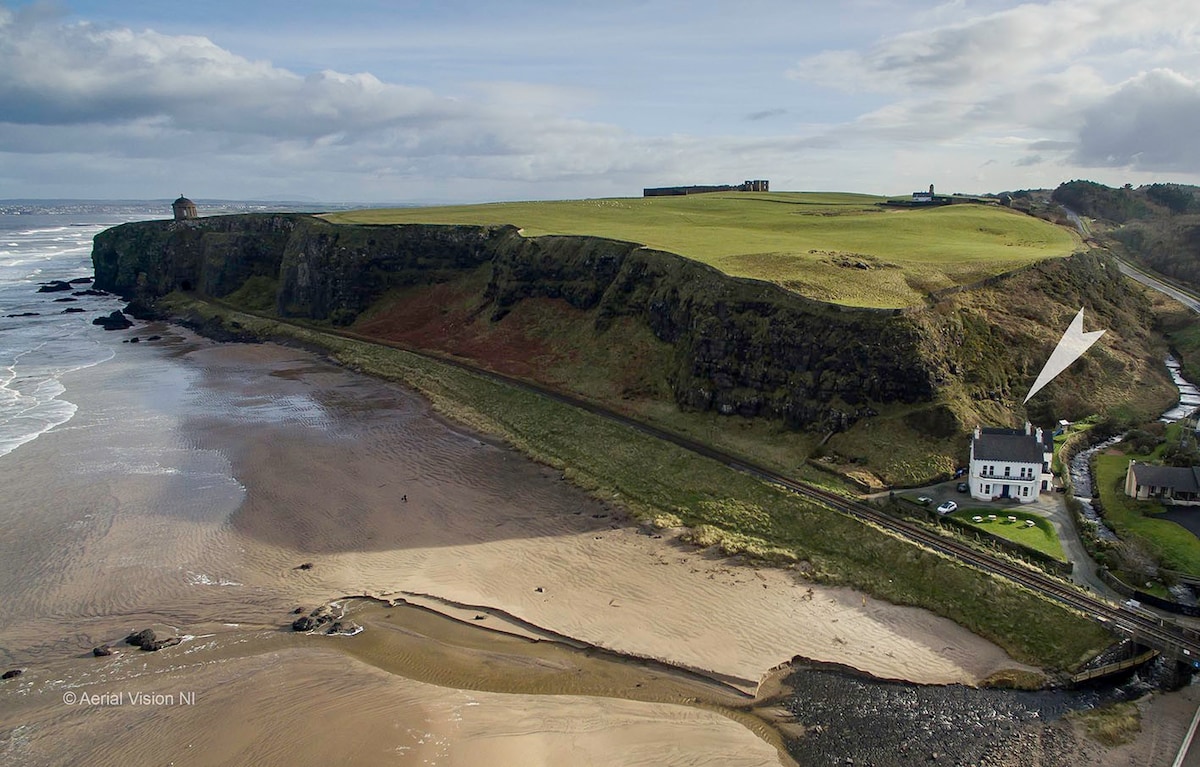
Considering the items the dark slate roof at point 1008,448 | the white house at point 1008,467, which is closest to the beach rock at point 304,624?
the white house at point 1008,467

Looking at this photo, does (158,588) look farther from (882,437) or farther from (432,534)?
(882,437)

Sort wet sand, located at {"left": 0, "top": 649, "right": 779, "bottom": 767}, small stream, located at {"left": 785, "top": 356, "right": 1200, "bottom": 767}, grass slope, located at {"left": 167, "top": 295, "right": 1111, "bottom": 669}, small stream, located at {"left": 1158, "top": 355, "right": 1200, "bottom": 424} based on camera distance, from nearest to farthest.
→ wet sand, located at {"left": 0, "top": 649, "right": 779, "bottom": 767} < small stream, located at {"left": 785, "top": 356, "right": 1200, "bottom": 767} < grass slope, located at {"left": 167, "top": 295, "right": 1111, "bottom": 669} < small stream, located at {"left": 1158, "top": 355, "right": 1200, "bottom": 424}

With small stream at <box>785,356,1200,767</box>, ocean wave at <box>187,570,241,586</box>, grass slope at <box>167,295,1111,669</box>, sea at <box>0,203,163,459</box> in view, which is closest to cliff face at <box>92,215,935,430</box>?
grass slope at <box>167,295,1111,669</box>

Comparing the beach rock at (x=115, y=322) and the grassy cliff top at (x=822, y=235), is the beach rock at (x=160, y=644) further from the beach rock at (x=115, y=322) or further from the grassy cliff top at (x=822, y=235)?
the beach rock at (x=115, y=322)

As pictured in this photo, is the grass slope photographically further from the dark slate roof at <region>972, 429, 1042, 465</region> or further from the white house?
the dark slate roof at <region>972, 429, 1042, 465</region>

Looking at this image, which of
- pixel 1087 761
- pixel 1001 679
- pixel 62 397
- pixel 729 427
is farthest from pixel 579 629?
pixel 62 397

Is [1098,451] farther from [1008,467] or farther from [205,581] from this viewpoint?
[205,581]
